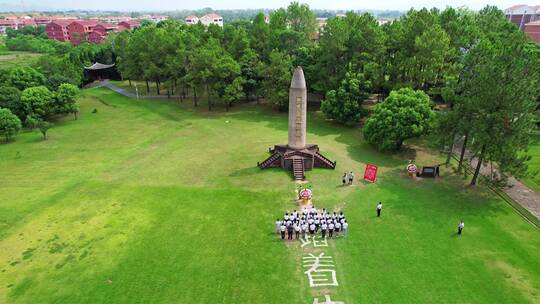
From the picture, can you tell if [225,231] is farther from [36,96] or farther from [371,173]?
[36,96]

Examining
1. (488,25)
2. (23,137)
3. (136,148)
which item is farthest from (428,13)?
(23,137)

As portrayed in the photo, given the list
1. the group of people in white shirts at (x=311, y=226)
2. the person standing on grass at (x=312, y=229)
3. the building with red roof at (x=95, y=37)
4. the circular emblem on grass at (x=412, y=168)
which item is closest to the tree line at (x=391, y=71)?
the circular emblem on grass at (x=412, y=168)

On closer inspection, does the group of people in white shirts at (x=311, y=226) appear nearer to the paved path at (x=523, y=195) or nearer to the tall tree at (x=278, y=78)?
the paved path at (x=523, y=195)

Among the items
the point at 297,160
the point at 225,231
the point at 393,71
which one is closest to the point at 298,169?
the point at 297,160

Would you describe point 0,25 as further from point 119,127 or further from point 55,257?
point 55,257

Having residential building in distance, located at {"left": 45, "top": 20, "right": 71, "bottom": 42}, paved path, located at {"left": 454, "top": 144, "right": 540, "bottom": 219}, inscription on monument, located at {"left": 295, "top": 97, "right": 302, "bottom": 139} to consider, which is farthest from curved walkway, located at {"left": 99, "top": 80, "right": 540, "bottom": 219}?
residential building in distance, located at {"left": 45, "top": 20, "right": 71, "bottom": 42}

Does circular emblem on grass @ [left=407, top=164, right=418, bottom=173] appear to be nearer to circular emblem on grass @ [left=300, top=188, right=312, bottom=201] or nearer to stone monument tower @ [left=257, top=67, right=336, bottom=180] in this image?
stone monument tower @ [left=257, top=67, right=336, bottom=180]
